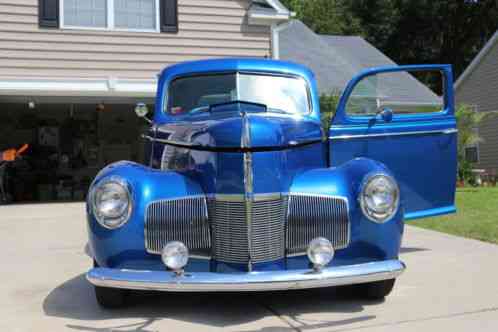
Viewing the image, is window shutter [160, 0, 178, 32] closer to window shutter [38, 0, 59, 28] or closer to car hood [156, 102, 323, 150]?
window shutter [38, 0, 59, 28]

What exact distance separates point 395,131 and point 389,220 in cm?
147

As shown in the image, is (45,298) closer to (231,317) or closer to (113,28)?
(231,317)

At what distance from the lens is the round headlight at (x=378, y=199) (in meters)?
3.22

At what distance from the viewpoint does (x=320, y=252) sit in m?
2.99

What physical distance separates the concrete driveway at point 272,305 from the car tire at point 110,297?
6 centimetres

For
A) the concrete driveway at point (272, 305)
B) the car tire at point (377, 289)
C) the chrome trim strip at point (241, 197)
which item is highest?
the chrome trim strip at point (241, 197)

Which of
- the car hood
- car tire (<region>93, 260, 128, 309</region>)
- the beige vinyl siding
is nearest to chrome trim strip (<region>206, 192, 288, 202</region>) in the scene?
the car hood

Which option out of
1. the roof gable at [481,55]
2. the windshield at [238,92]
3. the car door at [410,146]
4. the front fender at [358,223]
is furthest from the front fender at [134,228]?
the roof gable at [481,55]

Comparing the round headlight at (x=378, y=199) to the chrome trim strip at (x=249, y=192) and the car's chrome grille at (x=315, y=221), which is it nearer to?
the car's chrome grille at (x=315, y=221)

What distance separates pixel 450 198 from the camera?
454 centimetres

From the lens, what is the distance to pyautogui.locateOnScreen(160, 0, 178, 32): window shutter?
935 centimetres

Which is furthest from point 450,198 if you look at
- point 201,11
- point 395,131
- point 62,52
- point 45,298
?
point 62,52

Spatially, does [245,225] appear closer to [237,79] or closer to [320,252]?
[320,252]

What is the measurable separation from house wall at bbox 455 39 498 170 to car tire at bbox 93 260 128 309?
16224 mm
